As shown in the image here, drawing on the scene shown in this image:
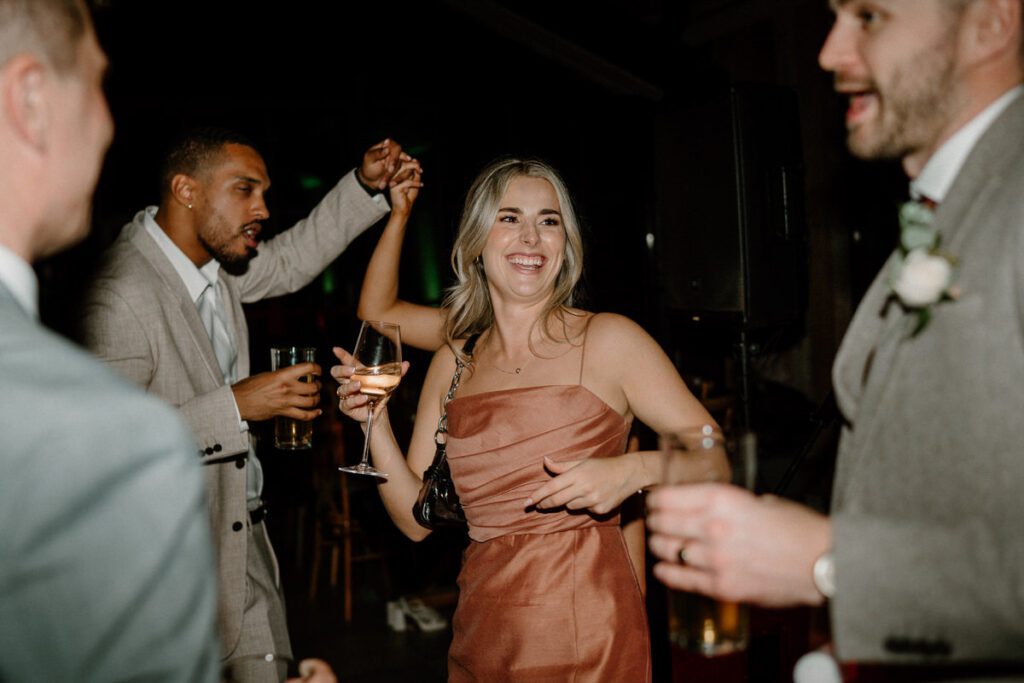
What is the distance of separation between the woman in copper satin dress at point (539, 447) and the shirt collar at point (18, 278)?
43.6 inches

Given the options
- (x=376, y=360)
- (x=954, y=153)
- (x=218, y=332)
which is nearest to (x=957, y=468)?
(x=954, y=153)

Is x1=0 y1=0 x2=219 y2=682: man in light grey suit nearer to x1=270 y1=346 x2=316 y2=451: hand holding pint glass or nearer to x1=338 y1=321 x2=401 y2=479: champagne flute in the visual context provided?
x1=338 y1=321 x2=401 y2=479: champagne flute

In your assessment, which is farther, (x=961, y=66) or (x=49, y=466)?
(x=961, y=66)

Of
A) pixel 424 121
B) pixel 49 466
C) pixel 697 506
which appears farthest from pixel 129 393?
pixel 424 121

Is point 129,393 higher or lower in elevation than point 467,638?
Answer: higher

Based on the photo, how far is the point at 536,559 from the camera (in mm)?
2004

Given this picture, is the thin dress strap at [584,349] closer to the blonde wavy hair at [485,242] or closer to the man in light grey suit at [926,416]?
the blonde wavy hair at [485,242]

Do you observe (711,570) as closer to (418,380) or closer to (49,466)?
(49,466)

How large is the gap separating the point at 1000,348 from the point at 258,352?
8053 mm

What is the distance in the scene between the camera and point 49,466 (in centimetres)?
75

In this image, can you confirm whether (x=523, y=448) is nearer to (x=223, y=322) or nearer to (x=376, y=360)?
(x=376, y=360)


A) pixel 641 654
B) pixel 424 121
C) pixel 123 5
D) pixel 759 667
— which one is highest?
pixel 123 5

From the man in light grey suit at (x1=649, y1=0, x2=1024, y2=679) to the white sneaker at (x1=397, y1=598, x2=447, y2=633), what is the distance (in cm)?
394

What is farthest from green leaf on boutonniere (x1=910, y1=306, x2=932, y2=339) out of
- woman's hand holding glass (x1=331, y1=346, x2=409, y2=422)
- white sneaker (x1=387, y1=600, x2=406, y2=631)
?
white sneaker (x1=387, y1=600, x2=406, y2=631)
